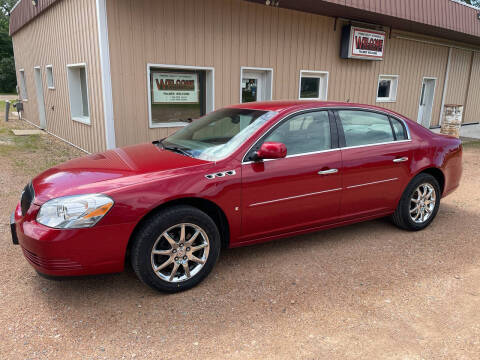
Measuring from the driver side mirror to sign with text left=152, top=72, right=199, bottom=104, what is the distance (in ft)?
16.7

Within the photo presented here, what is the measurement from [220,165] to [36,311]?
6.18ft

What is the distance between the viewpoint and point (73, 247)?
270cm

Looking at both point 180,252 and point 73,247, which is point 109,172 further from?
point 180,252

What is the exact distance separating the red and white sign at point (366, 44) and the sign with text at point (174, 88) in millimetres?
4641

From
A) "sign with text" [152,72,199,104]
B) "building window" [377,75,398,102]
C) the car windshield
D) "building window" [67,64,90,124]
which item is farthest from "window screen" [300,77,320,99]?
the car windshield

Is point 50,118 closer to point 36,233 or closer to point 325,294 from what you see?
point 36,233

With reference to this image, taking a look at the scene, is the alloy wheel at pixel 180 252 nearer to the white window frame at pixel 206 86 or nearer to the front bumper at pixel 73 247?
the front bumper at pixel 73 247

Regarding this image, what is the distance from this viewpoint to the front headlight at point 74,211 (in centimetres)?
271

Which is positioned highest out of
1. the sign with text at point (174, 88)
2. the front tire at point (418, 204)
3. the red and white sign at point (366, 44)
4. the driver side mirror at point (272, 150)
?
the red and white sign at point (366, 44)

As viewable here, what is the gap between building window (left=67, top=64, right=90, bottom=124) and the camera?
9383 mm

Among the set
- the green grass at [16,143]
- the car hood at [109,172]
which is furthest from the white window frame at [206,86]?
the green grass at [16,143]

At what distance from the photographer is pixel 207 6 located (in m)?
7.64

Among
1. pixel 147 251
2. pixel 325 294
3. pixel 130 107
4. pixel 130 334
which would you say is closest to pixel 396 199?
pixel 325 294

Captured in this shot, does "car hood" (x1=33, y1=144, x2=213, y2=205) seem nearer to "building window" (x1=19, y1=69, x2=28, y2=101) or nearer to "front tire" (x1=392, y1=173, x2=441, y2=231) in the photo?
"front tire" (x1=392, y1=173, x2=441, y2=231)
